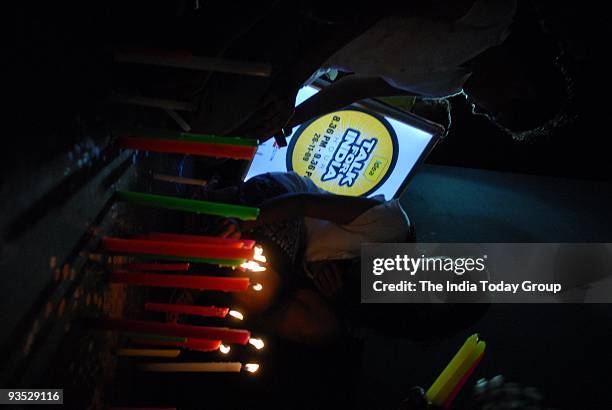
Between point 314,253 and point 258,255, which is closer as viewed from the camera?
point 258,255

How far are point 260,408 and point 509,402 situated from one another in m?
1.20

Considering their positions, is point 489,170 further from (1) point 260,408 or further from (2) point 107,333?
(2) point 107,333

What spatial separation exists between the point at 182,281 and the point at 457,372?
0.94 meters

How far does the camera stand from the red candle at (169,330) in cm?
109

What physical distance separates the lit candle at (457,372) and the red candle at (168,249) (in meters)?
0.83

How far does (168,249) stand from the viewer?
3.56 ft

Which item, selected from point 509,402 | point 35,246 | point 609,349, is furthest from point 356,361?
point 609,349

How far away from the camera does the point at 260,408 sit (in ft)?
7.38

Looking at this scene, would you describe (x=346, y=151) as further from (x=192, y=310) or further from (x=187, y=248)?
(x=187, y=248)

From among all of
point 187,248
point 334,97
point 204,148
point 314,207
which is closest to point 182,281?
point 187,248

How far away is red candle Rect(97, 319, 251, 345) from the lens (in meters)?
1.09

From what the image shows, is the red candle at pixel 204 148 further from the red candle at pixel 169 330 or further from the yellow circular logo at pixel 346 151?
the yellow circular logo at pixel 346 151

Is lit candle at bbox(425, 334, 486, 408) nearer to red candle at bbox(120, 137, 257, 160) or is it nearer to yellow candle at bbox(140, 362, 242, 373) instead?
yellow candle at bbox(140, 362, 242, 373)

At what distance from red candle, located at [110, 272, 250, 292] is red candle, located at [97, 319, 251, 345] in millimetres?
99
